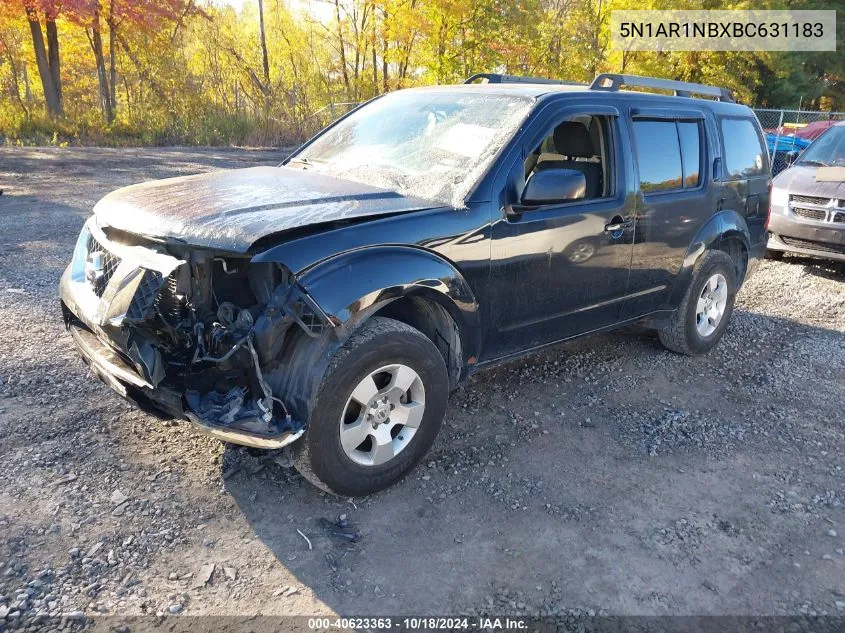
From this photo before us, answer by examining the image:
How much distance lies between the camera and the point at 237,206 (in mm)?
3039

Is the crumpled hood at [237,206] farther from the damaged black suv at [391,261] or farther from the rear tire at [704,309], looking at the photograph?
the rear tire at [704,309]

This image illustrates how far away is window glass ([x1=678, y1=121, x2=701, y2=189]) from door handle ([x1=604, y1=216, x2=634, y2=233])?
31.5 inches

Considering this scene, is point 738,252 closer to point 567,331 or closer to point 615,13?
point 567,331

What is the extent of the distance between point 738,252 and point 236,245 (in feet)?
14.5

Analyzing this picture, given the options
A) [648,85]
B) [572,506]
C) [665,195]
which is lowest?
[572,506]

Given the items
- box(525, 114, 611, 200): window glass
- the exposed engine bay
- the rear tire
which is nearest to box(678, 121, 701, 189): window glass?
the rear tire

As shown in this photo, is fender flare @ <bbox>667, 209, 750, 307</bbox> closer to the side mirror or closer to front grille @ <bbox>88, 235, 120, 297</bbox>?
the side mirror

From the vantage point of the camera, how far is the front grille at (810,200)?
25.2ft

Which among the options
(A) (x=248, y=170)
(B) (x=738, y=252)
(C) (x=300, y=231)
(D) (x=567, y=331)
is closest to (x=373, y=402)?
(C) (x=300, y=231)

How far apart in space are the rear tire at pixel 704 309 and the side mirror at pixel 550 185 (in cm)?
184

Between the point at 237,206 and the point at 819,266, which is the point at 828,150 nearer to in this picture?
the point at 819,266

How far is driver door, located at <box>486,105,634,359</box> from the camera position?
3.55 metres

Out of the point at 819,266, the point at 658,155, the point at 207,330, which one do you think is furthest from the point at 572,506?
the point at 819,266

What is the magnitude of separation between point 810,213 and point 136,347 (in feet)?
26.1
